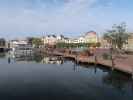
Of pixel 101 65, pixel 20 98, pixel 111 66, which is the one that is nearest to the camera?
pixel 20 98

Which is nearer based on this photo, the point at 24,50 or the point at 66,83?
the point at 66,83

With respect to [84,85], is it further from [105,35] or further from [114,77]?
[105,35]

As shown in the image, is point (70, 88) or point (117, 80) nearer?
point (70, 88)

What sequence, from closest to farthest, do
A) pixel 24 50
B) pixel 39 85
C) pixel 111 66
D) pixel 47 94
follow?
pixel 47 94, pixel 39 85, pixel 111 66, pixel 24 50

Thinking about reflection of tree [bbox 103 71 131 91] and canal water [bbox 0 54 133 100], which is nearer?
canal water [bbox 0 54 133 100]

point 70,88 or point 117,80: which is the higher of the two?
point 117,80

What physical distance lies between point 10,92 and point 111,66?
22.2 metres

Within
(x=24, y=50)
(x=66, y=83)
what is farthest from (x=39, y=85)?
(x=24, y=50)

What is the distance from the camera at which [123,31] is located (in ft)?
297

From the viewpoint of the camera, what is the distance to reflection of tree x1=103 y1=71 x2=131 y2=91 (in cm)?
3708

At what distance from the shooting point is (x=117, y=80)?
40.6m

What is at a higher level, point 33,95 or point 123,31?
point 123,31

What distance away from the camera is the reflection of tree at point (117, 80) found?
122 feet

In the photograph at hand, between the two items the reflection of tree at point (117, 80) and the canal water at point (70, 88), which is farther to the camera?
the reflection of tree at point (117, 80)
